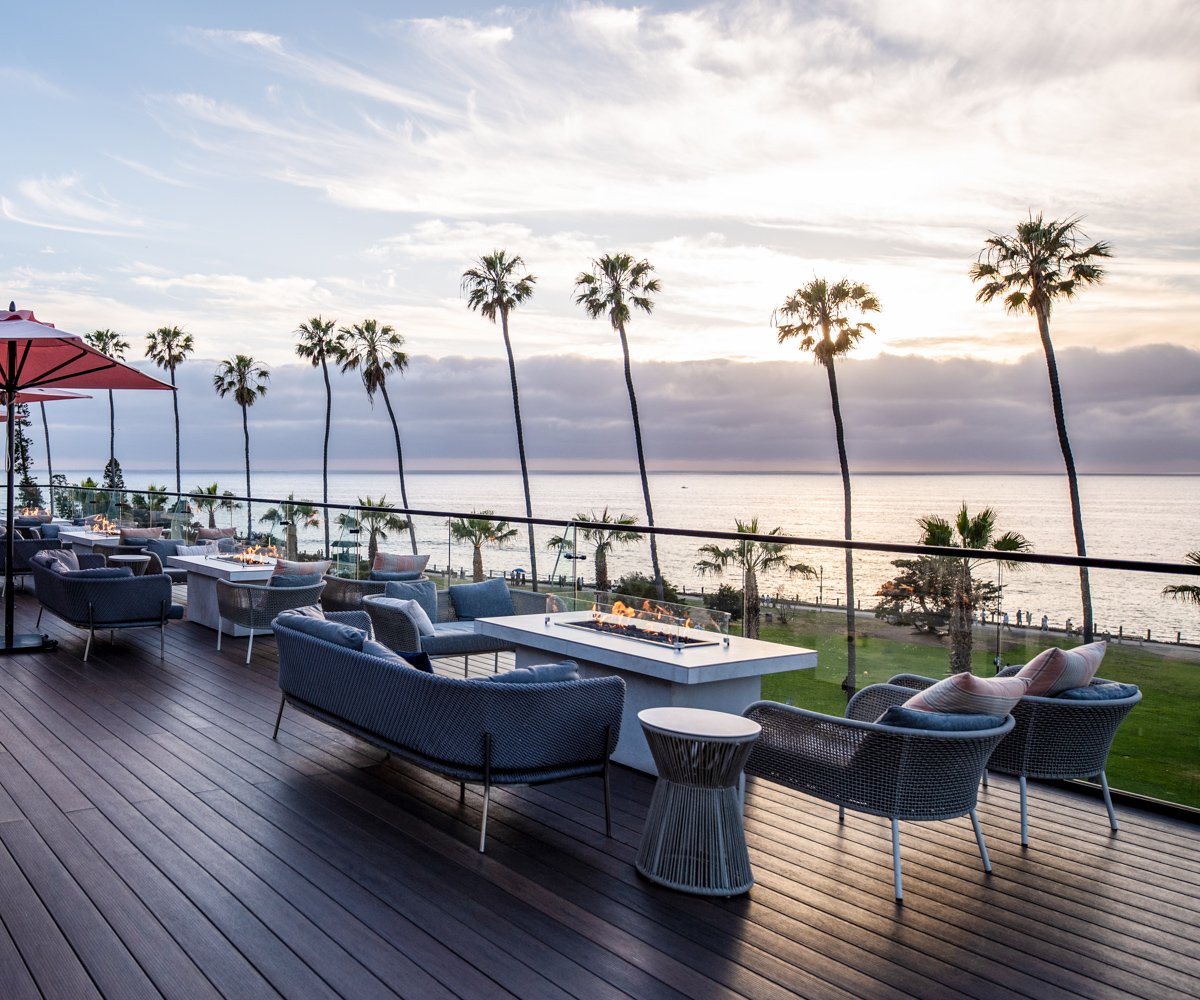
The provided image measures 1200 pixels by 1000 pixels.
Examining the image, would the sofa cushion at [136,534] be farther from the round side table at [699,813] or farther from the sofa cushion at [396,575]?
the round side table at [699,813]

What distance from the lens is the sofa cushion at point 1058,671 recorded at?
3.74m

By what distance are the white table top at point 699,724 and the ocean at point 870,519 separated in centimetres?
177

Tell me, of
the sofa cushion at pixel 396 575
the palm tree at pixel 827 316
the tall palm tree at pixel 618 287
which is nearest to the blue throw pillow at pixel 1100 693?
the sofa cushion at pixel 396 575

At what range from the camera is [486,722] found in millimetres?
3553

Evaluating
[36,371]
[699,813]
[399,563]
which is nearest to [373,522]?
[399,563]

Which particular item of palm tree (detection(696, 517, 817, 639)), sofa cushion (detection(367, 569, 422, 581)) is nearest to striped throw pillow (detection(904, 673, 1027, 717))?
palm tree (detection(696, 517, 817, 639))

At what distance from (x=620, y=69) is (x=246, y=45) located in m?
4.51

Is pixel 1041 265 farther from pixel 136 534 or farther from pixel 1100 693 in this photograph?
pixel 1100 693

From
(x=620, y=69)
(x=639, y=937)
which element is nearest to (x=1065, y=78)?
(x=620, y=69)

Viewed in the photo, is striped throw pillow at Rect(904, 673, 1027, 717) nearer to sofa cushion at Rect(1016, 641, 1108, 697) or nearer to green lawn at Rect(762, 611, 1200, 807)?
sofa cushion at Rect(1016, 641, 1108, 697)

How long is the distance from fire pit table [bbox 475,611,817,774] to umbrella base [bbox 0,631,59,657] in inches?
192

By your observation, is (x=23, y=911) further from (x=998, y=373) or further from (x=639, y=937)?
(x=998, y=373)

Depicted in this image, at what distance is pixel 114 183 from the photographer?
44.1 ft

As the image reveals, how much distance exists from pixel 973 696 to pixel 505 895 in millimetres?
1870
